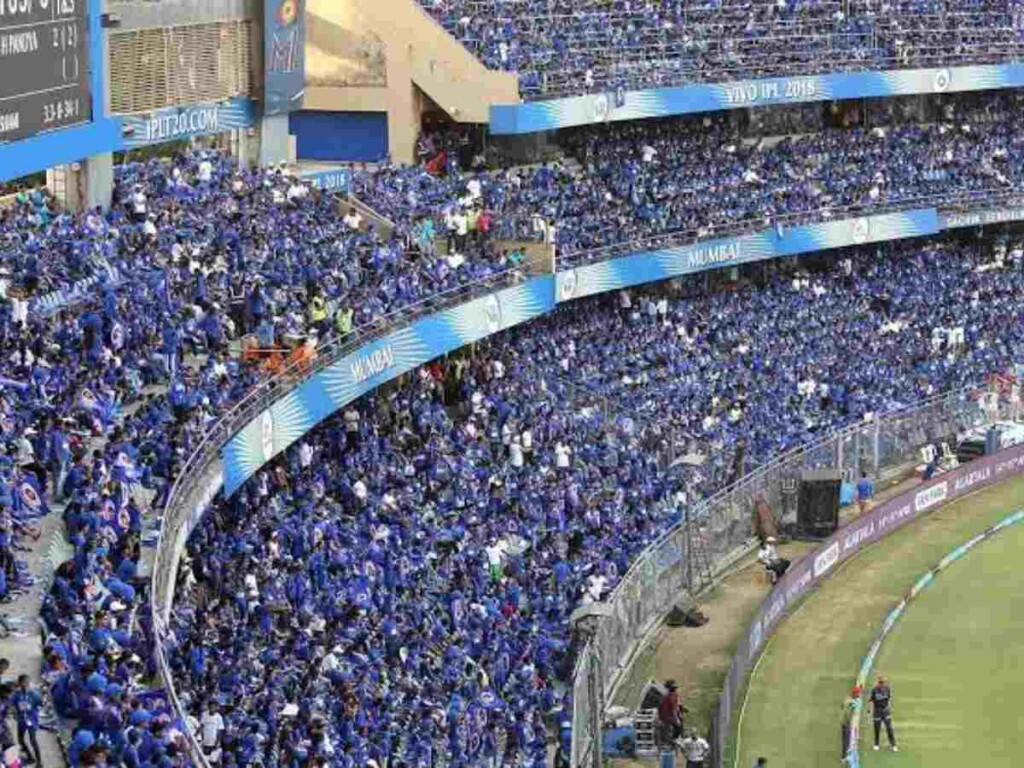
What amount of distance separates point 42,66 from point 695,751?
38.6ft

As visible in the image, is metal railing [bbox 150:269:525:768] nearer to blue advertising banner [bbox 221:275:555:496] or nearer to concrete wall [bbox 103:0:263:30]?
blue advertising banner [bbox 221:275:555:496]

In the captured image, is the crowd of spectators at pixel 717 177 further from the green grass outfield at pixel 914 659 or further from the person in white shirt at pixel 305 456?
the person in white shirt at pixel 305 456

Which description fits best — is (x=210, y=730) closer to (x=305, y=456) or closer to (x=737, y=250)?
(x=305, y=456)

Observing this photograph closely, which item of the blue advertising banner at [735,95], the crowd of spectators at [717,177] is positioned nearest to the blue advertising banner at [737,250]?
the crowd of spectators at [717,177]

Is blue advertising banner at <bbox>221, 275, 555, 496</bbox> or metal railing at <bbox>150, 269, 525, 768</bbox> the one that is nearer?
metal railing at <bbox>150, 269, 525, 768</bbox>

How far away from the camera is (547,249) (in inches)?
1642

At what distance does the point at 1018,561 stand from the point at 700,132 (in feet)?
45.8

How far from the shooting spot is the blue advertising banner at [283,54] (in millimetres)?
39438

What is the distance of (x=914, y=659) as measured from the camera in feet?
114

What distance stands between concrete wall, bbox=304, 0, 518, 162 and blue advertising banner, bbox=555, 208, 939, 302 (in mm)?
4039

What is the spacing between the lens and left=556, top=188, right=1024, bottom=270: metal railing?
43.7 meters

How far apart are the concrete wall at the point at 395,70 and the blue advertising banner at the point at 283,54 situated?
2929 millimetres

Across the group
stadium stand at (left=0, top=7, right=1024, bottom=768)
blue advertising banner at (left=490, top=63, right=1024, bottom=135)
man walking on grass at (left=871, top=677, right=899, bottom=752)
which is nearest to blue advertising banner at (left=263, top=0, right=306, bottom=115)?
stadium stand at (left=0, top=7, right=1024, bottom=768)

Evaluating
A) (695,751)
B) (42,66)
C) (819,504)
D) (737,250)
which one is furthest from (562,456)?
(42,66)
